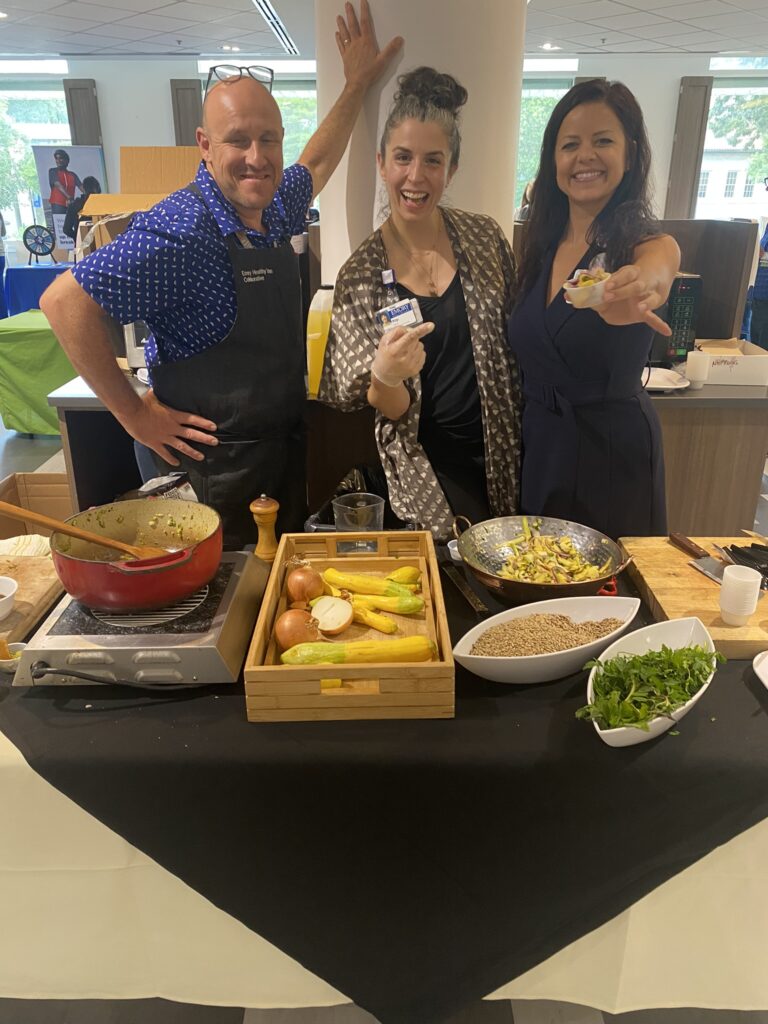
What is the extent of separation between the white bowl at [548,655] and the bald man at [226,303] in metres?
0.92

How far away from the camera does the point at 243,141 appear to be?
5.23 ft

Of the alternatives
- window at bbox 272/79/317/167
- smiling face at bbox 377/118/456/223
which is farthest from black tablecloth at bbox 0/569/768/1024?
window at bbox 272/79/317/167

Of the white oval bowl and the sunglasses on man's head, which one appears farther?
the sunglasses on man's head

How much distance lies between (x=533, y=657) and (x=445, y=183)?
4.14 ft

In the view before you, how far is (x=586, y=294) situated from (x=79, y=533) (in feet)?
→ 3.60

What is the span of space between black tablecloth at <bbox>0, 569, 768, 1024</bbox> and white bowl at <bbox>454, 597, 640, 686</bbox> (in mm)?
52

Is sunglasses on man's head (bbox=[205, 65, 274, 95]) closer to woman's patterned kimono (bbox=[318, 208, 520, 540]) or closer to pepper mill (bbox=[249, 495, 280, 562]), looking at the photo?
woman's patterned kimono (bbox=[318, 208, 520, 540])

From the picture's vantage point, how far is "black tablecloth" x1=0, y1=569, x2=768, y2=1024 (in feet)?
3.22

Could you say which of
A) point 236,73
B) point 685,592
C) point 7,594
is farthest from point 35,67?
point 685,592

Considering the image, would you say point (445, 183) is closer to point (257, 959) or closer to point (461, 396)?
point (461, 396)

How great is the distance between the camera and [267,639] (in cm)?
109

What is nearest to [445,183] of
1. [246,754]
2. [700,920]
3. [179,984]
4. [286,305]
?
[286,305]

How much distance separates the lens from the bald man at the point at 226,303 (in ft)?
5.13

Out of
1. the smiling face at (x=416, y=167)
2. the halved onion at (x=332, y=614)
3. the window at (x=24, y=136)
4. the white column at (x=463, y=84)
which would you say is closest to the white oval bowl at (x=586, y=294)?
the smiling face at (x=416, y=167)
